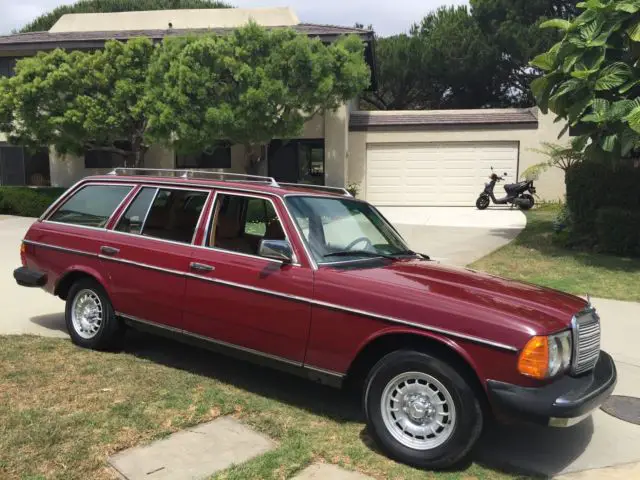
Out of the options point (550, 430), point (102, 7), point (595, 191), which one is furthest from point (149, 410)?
point (102, 7)

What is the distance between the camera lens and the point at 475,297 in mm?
3670

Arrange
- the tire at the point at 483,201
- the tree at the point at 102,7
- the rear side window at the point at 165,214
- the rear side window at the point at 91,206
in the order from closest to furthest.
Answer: the rear side window at the point at 165,214
the rear side window at the point at 91,206
the tire at the point at 483,201
the tree at the point at 102,7

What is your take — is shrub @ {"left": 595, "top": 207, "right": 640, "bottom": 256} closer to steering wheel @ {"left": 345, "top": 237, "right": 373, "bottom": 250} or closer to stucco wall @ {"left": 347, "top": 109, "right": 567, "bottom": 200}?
steering wheel @ {"left": 345, "top": 237, "right": 373, "bottom": 250}

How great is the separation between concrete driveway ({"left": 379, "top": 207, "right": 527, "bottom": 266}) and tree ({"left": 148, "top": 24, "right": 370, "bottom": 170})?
451 cm

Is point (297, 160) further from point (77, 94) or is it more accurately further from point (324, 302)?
point (324, 302)

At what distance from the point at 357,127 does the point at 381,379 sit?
19.2 metres

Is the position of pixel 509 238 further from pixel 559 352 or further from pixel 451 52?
pixel 451 52

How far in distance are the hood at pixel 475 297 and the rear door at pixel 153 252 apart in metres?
Answer: 1.63

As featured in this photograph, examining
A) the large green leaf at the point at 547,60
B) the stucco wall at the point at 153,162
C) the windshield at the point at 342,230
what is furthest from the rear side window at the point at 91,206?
the stucco wall at the point at 153,162

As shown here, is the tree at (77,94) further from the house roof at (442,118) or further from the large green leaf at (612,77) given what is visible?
the large green leaf at (612,77)

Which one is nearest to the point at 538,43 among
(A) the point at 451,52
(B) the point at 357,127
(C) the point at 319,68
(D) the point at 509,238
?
(A) the point at 451,52

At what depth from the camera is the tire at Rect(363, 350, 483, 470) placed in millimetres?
3398

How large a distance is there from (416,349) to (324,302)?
688mm

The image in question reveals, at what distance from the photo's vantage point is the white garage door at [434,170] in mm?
21359
